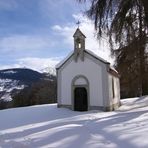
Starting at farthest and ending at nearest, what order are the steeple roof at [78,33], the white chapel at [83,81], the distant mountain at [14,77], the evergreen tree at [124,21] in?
the distant mountain at [14,77] < the steeple roof at [78,33] < the white chapel at [83,81] < the evergreen tree at [124,21]

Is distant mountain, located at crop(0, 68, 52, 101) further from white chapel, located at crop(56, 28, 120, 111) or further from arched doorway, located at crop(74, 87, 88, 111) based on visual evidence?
arched doorway, located at crop(74, 87, 88, 111)

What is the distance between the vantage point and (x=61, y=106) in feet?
73.5

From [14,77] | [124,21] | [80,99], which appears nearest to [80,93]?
[80,99]

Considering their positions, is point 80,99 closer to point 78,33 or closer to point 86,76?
point 86,76

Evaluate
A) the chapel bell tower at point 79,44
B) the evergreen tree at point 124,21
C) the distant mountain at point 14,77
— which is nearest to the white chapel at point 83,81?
the chapel bell tower at point 79,44

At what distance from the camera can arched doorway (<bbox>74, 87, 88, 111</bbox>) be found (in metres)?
21.5

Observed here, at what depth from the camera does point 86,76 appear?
2150cm

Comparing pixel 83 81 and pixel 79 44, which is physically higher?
pixel 79 44

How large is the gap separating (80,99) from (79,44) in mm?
4063

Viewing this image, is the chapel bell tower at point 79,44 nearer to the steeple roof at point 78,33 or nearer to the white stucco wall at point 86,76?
the steeple roof at point 78,33

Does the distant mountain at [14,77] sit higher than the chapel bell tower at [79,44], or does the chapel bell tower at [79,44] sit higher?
the distant mountain at [14,77]

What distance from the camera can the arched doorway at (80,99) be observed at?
21531 millimetres

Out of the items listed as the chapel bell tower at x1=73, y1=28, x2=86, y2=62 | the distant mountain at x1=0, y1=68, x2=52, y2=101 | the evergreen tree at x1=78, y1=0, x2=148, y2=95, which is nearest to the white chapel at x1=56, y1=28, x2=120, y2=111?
the chapel bell tower at x1=73, y1=28, x2=86, y2=62

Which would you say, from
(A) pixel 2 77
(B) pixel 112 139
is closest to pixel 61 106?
(B) pixel 112 139
